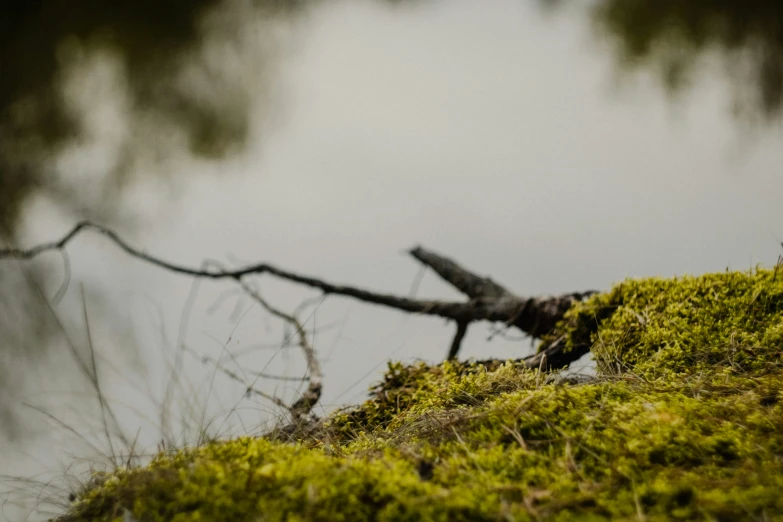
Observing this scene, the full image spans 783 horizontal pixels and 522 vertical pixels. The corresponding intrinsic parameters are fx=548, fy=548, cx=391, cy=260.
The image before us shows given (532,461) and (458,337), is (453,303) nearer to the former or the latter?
(458,337)

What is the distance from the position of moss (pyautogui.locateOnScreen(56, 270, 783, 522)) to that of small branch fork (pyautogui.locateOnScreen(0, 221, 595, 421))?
0.76m

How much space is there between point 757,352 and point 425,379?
4.63 feet

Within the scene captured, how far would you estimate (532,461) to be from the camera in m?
1.44

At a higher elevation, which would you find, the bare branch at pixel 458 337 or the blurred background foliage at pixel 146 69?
the blurred background foliage at pixel 146 69

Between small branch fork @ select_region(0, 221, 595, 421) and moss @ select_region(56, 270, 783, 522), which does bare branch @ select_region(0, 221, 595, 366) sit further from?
moss @ select_region(56, 270, 783, 522)

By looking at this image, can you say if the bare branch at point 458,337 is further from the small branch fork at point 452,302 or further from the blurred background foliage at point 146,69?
the blurred background foliage at point 146,69

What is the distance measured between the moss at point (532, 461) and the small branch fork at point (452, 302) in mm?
762

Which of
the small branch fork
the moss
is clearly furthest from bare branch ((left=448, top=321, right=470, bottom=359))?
the moss

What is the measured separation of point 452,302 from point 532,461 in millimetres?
2470

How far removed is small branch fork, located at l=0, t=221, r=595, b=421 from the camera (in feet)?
9.86

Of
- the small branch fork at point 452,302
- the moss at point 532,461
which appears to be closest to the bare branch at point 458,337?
the small branch fork at point 452,302

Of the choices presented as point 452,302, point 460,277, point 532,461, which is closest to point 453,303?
point 452,302

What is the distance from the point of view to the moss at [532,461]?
1.18 metres

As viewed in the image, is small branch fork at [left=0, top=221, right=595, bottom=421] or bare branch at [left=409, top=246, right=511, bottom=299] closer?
small branch fork at [left=0, top=221, right=595, bottom=421]
